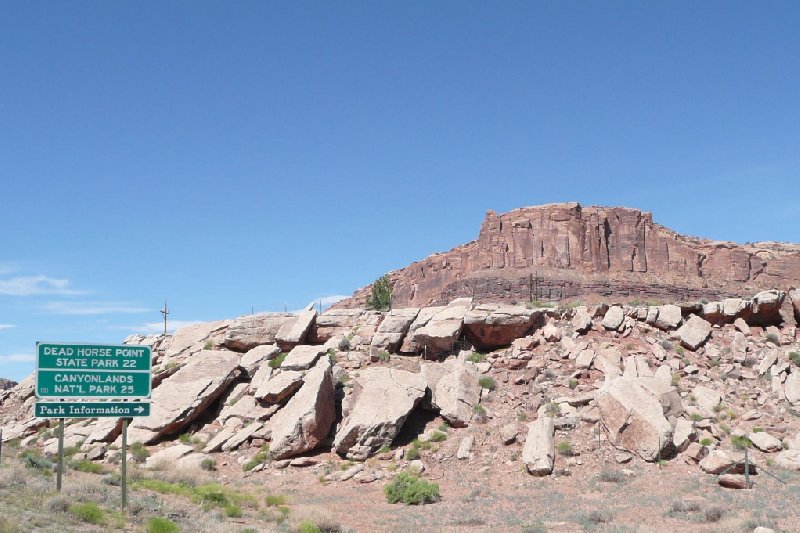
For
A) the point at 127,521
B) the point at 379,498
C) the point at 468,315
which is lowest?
the point at 379,498

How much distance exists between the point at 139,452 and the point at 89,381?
12873 millimetres

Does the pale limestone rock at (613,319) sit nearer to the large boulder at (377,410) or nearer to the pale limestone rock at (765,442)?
the pale limestone rock at (765,442)

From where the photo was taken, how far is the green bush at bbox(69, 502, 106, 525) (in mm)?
12305

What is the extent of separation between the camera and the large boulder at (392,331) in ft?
103

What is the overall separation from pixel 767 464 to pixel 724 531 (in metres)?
7.86

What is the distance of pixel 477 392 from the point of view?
27.6 meters

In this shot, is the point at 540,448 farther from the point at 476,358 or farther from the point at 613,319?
the point at 613,319

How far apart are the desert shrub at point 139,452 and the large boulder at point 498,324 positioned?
14219 millimetres

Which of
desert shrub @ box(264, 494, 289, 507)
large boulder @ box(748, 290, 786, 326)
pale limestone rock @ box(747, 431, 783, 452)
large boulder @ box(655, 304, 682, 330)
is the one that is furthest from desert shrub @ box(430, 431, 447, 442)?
large boulder @ box(748, 290, 786, 326)

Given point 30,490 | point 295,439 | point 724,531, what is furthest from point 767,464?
point 30,490

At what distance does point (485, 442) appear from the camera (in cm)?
2495

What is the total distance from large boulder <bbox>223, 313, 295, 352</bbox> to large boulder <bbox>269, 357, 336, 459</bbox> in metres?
7.00

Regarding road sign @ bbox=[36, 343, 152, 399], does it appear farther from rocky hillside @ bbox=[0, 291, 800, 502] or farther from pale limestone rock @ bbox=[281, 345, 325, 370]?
pale limestone rock @ bbox=[281, 345, 325, 370]

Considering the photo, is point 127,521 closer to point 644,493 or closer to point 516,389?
point 644,493
